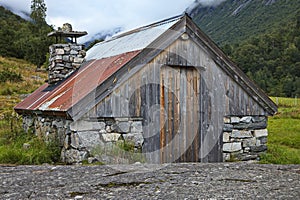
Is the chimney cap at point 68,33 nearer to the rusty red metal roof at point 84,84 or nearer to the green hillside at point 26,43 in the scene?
the rusty red metal roof at point 84,84

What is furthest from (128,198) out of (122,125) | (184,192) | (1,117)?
(1,117)

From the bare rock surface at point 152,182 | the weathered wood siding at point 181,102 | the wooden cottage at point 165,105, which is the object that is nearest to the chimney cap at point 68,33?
the wooden cottage at point 165,105

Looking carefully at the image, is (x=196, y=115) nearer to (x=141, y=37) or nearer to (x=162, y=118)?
(x=162, y=118)

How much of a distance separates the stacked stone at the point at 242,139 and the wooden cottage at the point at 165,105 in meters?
0.03

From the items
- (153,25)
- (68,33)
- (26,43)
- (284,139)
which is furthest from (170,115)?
(26,43)

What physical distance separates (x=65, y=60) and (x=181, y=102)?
4771mm

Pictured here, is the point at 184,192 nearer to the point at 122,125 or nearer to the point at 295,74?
the point at 122,125

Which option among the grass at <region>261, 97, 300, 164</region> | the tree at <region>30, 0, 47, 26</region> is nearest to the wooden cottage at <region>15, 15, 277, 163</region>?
the grass at <region>261, 97, 300, 164</region>

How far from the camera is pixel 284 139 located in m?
15.6

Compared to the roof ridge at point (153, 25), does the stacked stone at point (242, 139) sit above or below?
below

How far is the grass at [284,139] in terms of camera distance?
10438 millimetres

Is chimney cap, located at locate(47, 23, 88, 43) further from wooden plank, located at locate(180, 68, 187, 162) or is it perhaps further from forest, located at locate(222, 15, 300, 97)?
forest, located at locate(222, 15, 300, 97)

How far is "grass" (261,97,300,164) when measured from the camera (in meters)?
10.4

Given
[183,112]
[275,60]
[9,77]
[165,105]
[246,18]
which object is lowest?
[183,112]
